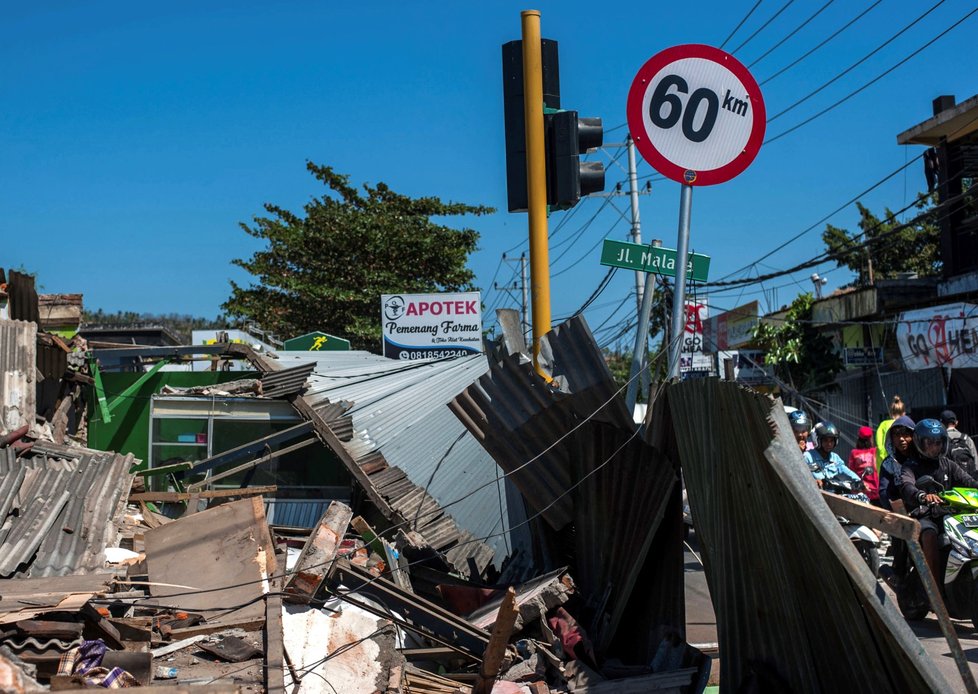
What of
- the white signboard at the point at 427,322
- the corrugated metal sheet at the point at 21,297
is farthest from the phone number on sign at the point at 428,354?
the corrugated metal sheet at the point at 21,297

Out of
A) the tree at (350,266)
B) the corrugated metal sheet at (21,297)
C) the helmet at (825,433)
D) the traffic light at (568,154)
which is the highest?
the tree at (350,266)

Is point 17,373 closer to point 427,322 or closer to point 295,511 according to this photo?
point 295,511

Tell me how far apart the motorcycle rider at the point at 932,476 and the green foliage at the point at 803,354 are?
16.5m

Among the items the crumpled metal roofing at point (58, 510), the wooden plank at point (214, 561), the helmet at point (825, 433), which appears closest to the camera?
the wooden plank at point (214, 561)

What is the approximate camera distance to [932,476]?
26.2 feet

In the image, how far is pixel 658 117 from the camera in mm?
5625

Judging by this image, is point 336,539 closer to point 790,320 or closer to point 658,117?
point 658,117

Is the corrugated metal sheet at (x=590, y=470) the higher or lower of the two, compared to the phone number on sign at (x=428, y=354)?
lower

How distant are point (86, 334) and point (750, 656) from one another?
76.1 feet

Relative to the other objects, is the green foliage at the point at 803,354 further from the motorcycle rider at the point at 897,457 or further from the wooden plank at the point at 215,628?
the wooden plank at the point at 215,628

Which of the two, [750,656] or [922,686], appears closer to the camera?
[922,686]

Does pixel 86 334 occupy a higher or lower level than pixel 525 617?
higher

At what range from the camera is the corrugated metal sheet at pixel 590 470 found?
625 centimetres

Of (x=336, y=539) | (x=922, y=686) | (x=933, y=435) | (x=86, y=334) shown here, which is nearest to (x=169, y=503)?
(x=336, y=539)
